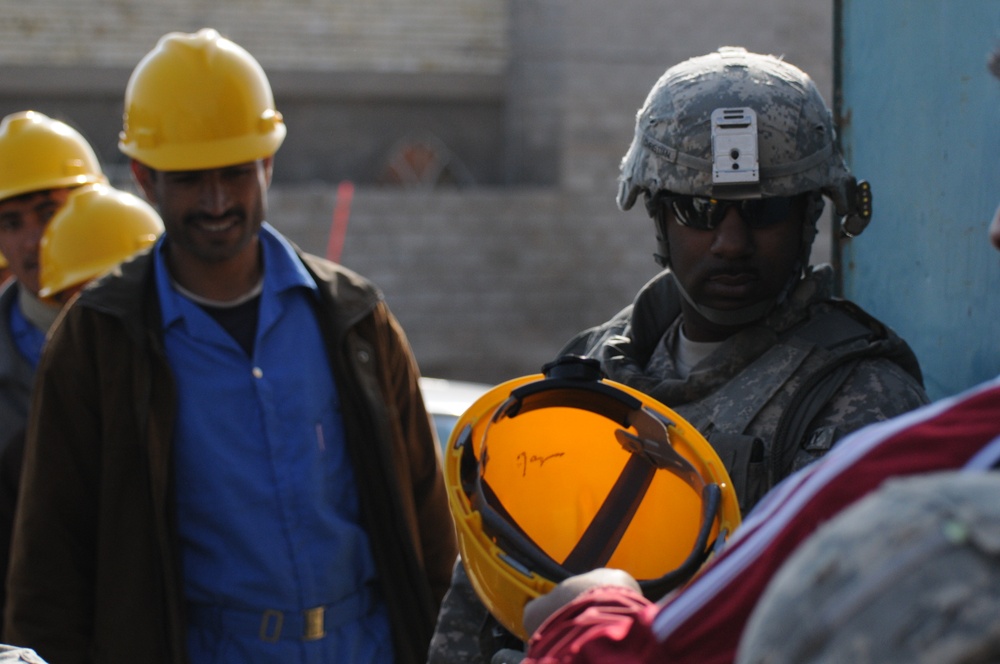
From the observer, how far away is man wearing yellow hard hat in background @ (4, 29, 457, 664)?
2818 millimetres

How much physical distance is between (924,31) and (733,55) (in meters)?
0.46

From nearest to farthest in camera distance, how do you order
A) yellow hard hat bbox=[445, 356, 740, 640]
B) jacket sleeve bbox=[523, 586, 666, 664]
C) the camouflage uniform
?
jacket sleeve bbox=[523, 586, 666, 664] < yellow hard hat bbox=[445, 356, 740, 640] < the camouflage uniform

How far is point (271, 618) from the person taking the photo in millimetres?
2863

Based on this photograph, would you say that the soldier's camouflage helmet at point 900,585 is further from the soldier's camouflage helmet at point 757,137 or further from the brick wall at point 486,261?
the brick wall at point 486,261

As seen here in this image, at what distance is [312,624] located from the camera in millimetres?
2893

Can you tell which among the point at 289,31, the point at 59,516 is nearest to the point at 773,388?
the point at 59,516

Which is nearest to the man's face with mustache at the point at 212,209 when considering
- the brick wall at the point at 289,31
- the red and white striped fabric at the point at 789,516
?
the red and white striped fabric at the point at 789,516

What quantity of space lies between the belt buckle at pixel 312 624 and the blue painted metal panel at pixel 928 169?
1481 mm

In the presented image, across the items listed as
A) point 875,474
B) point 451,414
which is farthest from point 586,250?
point 875,474

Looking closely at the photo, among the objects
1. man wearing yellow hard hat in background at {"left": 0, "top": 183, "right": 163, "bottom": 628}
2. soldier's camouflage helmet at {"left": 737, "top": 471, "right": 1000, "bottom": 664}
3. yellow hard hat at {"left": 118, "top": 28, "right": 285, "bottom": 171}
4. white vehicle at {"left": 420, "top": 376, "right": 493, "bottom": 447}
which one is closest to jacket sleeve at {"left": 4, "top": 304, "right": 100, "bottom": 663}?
yellow hard hat at {"left": 118, "top": 28, "right": 285, "bottom": 171}

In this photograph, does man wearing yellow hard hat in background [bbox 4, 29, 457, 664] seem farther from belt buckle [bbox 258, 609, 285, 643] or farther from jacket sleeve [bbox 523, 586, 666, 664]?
jacket sleeve [bbox 523, 586, 666, 664]

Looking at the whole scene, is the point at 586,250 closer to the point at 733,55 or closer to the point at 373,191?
the point at 373,191

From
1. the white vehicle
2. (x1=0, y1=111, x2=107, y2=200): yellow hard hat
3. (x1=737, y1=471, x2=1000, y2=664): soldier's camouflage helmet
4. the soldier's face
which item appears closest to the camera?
(x1=737, y1=471, x2=1000, y2=664): soldier's camouflage helmet

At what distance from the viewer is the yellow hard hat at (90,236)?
393cm
